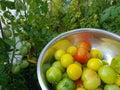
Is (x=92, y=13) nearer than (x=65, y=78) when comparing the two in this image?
No

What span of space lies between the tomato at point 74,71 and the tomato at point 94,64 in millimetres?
44

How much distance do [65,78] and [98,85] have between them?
0.14 m

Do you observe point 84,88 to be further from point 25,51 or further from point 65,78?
point 25,51

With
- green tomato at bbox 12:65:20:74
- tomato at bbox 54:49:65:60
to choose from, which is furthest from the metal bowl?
green tomato at bbox 12:65:20:74

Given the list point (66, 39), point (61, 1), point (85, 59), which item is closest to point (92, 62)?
point (85, 59)

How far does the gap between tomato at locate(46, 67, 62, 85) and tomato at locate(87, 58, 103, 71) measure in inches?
5.0

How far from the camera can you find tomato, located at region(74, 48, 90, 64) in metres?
1.25

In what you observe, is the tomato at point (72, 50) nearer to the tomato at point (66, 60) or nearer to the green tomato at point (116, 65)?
the tomato at point (66, 60)

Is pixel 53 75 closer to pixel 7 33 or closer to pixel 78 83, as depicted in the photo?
pixel 78 83

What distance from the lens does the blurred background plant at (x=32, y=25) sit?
1298 millimetres

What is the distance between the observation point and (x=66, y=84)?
3.88 feet

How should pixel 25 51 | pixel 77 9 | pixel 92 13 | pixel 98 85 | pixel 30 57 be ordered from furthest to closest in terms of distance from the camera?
pixel 77 9 → pixel 92 13 → pixel 30 57 → pixel 25 51 → pixel 98 85

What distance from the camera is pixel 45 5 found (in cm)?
140

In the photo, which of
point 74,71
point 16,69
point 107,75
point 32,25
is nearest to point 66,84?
point 74,71
